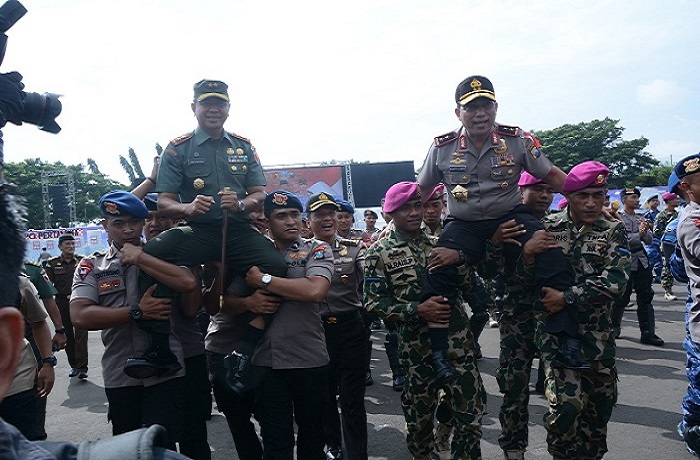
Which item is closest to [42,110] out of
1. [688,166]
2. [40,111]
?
[40,111]

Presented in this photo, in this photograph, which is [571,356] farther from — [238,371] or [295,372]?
[238,371]

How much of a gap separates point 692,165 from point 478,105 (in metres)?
1.50

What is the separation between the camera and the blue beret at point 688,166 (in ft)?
11.2

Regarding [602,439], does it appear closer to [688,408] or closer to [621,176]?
[688,408]

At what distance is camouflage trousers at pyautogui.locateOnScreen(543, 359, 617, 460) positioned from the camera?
322 centimetres

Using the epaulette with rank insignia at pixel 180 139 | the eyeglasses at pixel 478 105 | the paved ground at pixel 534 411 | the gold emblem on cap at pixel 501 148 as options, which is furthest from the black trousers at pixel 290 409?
the eyeglasses at pixel 478 105

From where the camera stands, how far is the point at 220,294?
3490mm

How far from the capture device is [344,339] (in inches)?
166

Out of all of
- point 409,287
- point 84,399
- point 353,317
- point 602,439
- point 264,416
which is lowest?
point 84,399

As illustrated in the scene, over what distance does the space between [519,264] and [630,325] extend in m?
6.41

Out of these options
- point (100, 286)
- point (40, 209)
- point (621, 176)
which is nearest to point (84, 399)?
point (100, 286)

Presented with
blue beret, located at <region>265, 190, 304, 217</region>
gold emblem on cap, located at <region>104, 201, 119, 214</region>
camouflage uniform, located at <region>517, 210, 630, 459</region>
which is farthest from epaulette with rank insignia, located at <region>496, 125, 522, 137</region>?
gold emblem on cap, located at <region>104, 201, 119, 214</region>

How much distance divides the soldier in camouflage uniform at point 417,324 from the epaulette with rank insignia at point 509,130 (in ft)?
2.23

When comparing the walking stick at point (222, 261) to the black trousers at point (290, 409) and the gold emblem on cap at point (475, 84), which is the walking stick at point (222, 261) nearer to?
the black trousers at point (290, 409)
